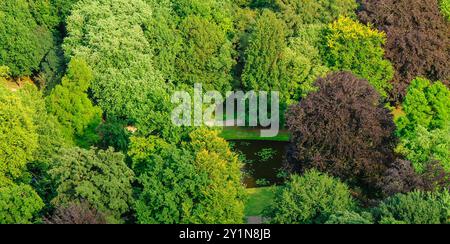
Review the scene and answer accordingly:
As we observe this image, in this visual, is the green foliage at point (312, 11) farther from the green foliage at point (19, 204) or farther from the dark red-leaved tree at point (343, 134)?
the green foliage at point (19, 204)

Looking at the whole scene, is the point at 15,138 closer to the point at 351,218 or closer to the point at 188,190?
A: the point at 188,190

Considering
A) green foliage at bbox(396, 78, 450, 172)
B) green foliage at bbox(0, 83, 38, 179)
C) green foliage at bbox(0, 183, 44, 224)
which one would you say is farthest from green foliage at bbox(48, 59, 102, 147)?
green foliage at bbox(396, 78, 450, 172)

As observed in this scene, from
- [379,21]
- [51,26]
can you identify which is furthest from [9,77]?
[379,21]

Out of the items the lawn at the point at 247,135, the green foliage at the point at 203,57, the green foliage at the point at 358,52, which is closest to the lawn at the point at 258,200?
the lawn at the point at 247,135

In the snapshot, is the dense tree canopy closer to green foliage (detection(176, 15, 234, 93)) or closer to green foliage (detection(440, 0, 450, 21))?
green foliage (detection(176, 15, 234, 93))

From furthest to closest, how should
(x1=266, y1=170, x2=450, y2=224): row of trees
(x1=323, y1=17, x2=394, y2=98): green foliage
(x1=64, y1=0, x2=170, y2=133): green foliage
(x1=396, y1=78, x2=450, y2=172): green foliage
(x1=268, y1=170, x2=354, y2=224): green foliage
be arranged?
(x1=323, y1=17, x2=394, y2=98): green foliage → (x1=64, y1=0, x2=170, y2=133): green foliage → (x1=396, y1=78, x2=450, y2=172): green foliage → (x1=268, y1=170, x2=354, y2=224): green foliage → (x1=266, y1=170, x2=450, y2=224): row of trees
